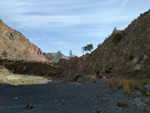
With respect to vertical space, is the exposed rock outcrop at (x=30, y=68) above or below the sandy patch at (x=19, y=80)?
above

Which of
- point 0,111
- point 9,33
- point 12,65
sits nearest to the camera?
point 0,111

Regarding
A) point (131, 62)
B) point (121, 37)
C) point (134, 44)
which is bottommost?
point (131, 62)

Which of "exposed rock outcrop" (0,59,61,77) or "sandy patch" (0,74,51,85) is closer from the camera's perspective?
"sandy patch" (0,74,51,85)

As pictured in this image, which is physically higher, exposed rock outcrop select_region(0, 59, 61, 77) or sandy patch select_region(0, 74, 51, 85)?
exposed rock outcrop select_region(0, 59, 61, 77)

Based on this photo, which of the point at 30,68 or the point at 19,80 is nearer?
the point at 19,80


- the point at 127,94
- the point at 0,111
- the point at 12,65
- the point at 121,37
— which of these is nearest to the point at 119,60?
the point at 121,37

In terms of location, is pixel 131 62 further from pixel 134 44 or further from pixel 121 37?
pixel 121 37

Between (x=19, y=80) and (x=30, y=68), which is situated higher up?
(x=30, y=68)

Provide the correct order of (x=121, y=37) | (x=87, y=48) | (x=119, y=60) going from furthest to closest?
(x=87, y=48) → (x=121, y=37) → (x=119, y=60)

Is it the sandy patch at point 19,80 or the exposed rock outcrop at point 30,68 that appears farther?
the exposed rock outcrop at point 30,68

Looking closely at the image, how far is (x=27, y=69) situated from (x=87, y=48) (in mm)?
44675

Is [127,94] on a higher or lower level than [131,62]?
lower

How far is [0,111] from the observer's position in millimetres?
7113

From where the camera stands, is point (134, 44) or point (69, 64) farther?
point (69, 64)
